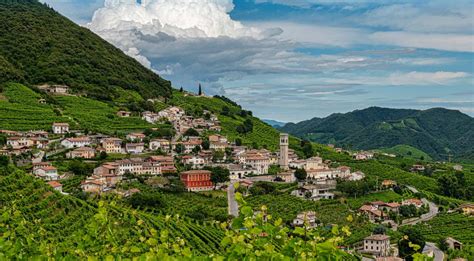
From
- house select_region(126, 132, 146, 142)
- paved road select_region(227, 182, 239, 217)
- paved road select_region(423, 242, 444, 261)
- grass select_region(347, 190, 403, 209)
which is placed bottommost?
paved road select_region(423, 242, 444, 261)

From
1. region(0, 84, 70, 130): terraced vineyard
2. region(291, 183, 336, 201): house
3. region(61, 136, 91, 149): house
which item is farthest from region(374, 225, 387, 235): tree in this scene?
region(0, 84, 70, 130): terraced vineyard

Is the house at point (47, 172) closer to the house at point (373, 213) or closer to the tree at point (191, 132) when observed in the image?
the tree at point (191, 132)

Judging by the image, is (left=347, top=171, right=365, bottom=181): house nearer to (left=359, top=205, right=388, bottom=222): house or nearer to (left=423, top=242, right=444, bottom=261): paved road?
(left=359, top=205, right=388, bottom=222): house

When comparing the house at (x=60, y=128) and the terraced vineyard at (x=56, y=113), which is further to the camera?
the terraced vineyard at (x=56, y=113)

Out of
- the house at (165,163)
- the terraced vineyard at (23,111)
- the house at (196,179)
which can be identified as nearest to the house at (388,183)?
the house at (196,179)

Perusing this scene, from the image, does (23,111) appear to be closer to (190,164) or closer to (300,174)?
(190,164)

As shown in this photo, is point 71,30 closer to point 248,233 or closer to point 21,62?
point 21,62
